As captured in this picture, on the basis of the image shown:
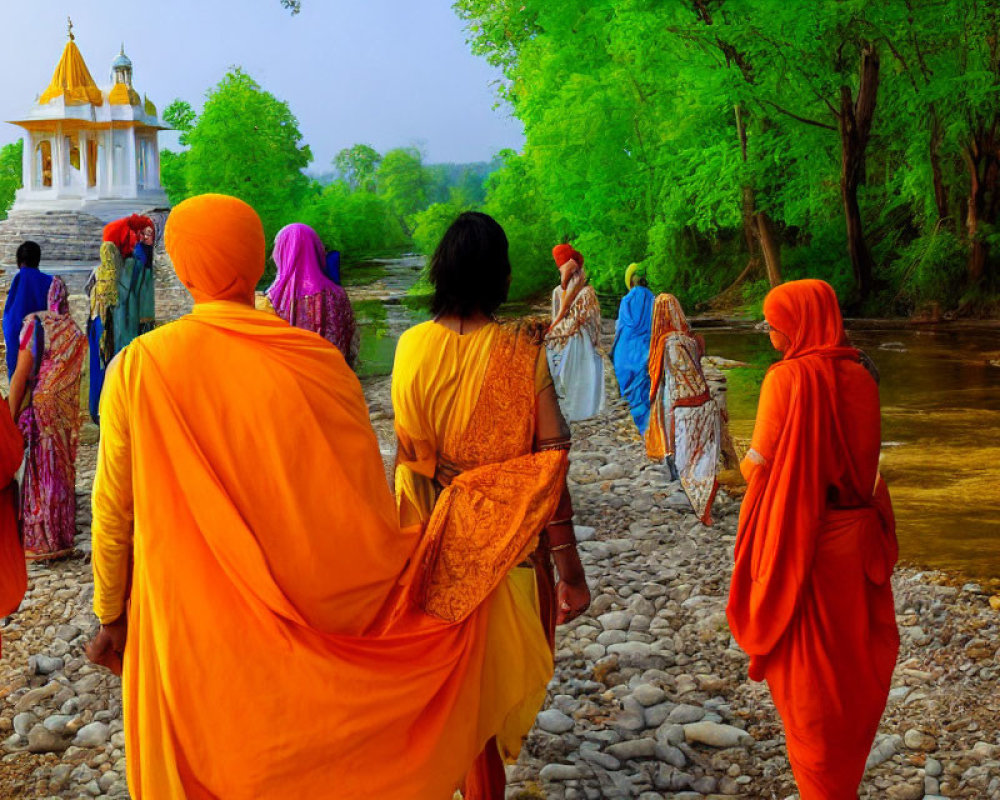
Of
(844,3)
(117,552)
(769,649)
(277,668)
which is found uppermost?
(844,3)

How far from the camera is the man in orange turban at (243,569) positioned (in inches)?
93.7

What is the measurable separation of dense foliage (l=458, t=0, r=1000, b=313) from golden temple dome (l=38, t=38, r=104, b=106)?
1572 cm

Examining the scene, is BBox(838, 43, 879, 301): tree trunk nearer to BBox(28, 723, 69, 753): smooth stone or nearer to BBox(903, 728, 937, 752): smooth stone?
BBox(903, 728, 937, 752): smooth stone

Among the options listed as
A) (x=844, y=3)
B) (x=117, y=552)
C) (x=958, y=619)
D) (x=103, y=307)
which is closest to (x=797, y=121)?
(x=844, y=3)

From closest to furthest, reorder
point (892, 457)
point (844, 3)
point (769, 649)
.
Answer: point (769, 649) → point (892, 457) → point (844, 3)

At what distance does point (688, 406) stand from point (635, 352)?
259 cm

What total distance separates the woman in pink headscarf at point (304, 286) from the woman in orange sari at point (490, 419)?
338 cm

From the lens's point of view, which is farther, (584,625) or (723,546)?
(723,546)

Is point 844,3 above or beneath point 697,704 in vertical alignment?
above

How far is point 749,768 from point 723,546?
2.81m

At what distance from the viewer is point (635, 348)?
976cm

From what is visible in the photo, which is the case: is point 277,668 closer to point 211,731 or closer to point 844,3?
point 211,731

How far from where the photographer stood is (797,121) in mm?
20469

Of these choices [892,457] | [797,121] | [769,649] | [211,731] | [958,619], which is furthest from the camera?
[797,121]
